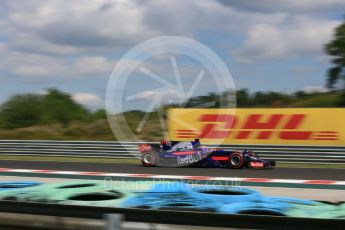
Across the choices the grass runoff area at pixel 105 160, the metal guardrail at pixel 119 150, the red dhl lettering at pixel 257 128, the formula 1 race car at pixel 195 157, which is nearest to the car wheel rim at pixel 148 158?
the formula 1 race car at pixel 195 157

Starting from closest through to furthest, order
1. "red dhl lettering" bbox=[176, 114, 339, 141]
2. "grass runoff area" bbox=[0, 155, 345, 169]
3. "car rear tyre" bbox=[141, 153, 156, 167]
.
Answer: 1. "car rear tyre" bbox=[141, 153, 156, 167]
2. "grass runoff area" bbox=[0, 155, 345, 169]
3. "red dhl lettering" bbox=[176, 114, 339, 141]

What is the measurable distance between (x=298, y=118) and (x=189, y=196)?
1203 cm

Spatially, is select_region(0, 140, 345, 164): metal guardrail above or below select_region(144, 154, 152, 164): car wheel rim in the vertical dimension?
above

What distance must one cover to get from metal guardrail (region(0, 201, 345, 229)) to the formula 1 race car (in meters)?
9.24

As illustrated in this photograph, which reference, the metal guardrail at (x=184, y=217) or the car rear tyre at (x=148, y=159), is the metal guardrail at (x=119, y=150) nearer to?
the car rear tyre at (x=148, y=159)

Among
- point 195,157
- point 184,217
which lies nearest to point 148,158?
point 195,157

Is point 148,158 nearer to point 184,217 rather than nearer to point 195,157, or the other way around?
point 195,157

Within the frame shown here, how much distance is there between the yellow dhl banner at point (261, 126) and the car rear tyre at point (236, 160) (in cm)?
393

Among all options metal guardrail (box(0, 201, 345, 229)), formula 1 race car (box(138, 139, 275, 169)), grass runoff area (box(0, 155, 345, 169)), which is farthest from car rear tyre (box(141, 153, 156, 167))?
metal guardrail (box(0, 201, 345, 229))

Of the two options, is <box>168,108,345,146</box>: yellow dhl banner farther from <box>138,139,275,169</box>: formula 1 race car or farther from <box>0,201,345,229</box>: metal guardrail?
<box>0,201,345,229</box>: metal guardrail

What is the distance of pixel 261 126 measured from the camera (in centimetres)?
1795

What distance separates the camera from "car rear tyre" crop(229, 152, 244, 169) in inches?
531

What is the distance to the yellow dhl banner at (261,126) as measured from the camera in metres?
16.9

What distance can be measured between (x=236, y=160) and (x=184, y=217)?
31.2ft
